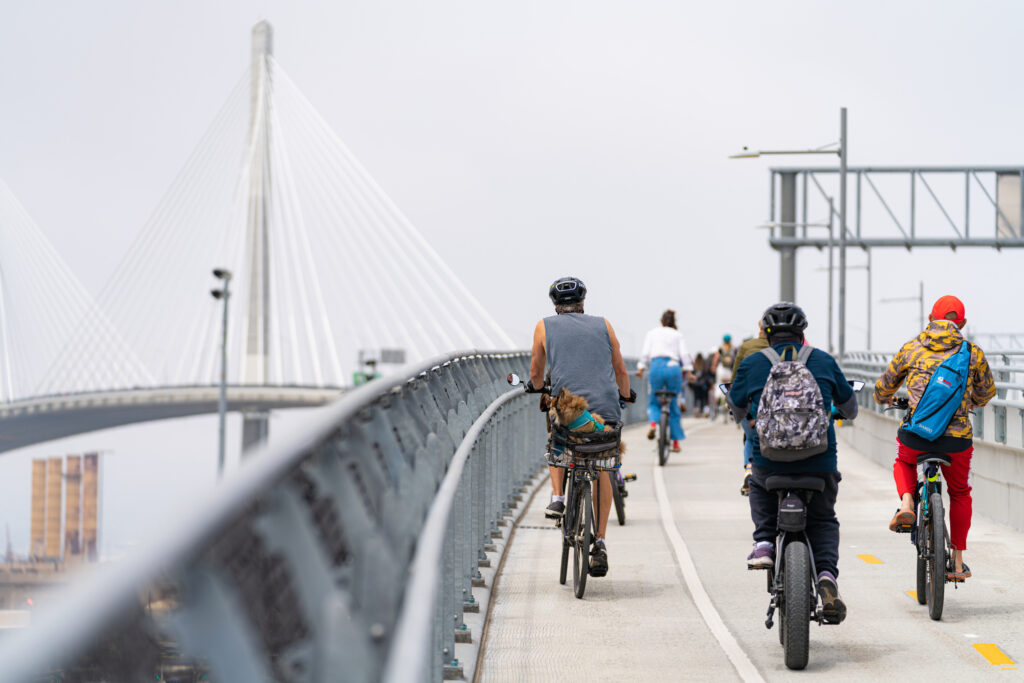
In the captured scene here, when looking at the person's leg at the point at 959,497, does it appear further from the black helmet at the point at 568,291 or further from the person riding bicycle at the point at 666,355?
the person riding bicycle at the point at 666,355

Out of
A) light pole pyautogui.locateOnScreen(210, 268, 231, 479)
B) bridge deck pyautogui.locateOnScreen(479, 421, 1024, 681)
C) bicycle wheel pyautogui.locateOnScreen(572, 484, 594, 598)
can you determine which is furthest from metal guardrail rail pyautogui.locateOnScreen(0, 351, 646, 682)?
light pole pyautogui.locateOnScreen(210, 268, 231, 479)

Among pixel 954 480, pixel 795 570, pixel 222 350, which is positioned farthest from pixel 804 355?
pixel 222 350

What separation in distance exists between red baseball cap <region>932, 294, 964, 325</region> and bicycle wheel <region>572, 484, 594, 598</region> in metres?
2.13

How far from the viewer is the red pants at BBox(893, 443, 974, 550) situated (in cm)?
797

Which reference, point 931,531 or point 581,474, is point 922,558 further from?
point 581,474

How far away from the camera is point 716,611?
8.05 meters

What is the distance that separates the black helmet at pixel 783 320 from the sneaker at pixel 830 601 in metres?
1.11

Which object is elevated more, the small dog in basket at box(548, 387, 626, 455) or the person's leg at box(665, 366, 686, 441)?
the small dog in basket at box(548, 387, 626, 455)

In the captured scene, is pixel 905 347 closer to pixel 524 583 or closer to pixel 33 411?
pixel 524 583

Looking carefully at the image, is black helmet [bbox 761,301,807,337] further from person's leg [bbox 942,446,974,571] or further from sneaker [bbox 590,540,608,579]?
sneaker [bbox 590,540,608,579]

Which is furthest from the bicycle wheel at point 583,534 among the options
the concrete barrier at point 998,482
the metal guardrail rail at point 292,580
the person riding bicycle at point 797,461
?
the concrete barrier at point 998,482

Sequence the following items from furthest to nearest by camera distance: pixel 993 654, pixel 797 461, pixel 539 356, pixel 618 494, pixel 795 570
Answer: pixel 618 494
pixel 539 356
pixel 993 654
pixel 797 461
pixel 795 570

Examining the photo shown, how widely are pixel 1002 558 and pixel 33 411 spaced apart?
4786 centimetres

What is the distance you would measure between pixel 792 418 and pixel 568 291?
2.47 m
